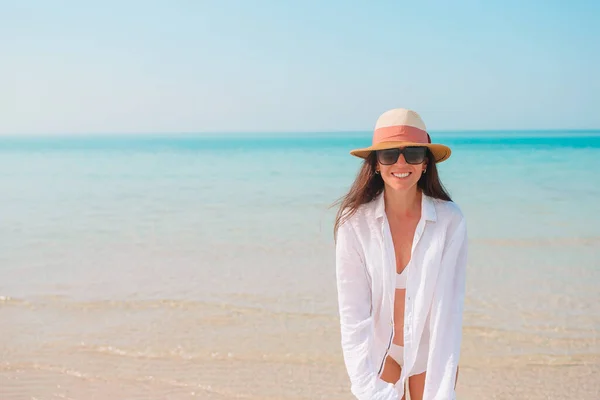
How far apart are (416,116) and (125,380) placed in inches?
125

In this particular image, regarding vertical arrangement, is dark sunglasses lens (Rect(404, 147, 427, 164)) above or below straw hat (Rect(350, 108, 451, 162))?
below

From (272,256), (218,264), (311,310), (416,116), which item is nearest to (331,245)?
(272,256)

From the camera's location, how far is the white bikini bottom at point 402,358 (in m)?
2.58

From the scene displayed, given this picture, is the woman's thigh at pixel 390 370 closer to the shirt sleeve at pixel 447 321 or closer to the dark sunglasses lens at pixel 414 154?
the shirt sleeve at pixel 447 321

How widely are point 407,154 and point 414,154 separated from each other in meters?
0.03

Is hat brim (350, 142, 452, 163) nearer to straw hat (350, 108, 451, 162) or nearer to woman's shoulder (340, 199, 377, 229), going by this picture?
straw hat (350, 108, 451, 162)

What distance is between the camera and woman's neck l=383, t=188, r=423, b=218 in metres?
2.61

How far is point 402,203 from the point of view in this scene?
8.59 ft

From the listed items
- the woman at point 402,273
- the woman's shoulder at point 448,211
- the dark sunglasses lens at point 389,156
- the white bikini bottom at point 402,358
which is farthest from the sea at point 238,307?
the dark sunglasses lens at point 389,156

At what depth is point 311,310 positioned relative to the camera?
19.3 feet

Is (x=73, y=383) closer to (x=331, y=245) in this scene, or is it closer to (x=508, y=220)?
(x=331, y=245)

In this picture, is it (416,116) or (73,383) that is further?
(73,383)

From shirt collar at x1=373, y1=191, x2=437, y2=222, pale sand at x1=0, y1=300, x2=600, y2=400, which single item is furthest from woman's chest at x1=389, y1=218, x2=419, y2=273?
pale sand at x1=0, y1=300, x2=600, y2=400

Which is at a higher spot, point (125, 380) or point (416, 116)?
point (416, 116)
